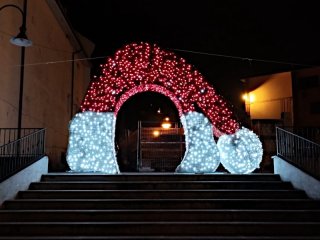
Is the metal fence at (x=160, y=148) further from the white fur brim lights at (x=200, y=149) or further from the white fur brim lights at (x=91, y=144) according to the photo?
the white fur brim lights at (x=91, y=144)

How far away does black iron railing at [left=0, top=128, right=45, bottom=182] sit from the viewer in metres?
8.63

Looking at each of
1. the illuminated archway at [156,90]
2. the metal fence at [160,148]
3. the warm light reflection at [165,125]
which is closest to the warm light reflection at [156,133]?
the metal fence at [160,148]

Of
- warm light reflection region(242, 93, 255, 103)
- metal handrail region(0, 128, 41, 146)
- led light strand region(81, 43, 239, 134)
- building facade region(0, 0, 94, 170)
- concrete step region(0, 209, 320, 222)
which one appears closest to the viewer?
concrete step region(0, 209, 320, 222)

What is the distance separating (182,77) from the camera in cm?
1129

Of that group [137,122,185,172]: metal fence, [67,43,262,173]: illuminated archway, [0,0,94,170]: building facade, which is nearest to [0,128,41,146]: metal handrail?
[0,0,94,170]: building facade

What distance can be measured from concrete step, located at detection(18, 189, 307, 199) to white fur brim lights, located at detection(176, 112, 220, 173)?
7.16ft

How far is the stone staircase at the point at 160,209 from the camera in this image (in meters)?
6.92

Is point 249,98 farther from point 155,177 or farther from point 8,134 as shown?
point 8,134

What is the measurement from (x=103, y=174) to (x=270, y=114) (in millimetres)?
20559

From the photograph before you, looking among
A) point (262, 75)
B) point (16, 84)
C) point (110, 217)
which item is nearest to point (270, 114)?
point (262, 75)

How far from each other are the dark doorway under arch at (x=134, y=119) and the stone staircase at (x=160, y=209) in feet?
12.6

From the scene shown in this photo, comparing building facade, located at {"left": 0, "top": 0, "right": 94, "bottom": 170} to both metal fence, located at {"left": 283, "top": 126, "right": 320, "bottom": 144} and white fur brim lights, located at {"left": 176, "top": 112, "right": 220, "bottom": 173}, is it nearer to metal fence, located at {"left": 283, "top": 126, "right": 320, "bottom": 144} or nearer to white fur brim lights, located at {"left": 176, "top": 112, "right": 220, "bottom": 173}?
white fur brim lights, located at {"left": 176, "top": 112, "right": 220, "bottom": 173}

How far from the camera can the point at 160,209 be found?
7992 mm

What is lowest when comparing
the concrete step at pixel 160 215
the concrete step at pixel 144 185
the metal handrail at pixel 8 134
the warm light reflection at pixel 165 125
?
the concrete step at pixel 160 215
